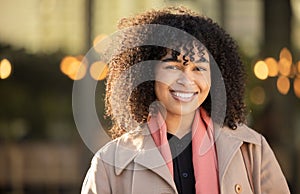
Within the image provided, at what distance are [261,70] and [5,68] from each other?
200cm

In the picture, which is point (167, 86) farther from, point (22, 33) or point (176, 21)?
point (22, 33)

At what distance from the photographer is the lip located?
10.1ft

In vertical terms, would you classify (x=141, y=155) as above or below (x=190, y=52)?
below

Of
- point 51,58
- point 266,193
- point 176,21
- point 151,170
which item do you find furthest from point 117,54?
point 51,58

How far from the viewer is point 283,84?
7219 millimetres

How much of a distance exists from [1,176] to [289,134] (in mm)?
2289

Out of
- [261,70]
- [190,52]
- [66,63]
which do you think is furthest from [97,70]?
[190,52]

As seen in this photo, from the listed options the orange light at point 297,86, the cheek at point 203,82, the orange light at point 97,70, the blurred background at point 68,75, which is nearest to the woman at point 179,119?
the cheek at point 203,82

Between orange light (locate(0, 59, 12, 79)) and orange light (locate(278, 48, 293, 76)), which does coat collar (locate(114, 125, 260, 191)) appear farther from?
orange light (locate(278, 48, 293, 76))

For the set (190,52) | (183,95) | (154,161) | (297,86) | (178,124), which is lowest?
(297,86)

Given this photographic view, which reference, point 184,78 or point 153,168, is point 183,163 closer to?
point 153,168

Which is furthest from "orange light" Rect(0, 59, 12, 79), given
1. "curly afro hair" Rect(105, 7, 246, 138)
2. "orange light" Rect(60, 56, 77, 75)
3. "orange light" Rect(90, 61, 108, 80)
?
"curly afro hair" Rect(105, 7, 246, 138)

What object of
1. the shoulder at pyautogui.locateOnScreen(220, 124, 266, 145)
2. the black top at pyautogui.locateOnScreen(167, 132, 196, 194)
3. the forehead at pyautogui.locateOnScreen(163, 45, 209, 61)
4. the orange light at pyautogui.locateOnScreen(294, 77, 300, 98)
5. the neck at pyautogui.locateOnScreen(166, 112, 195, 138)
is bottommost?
the orange light at pyautogui.locateOnScreen(294, 77, 300, 98)

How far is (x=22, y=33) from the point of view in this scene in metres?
7.00
